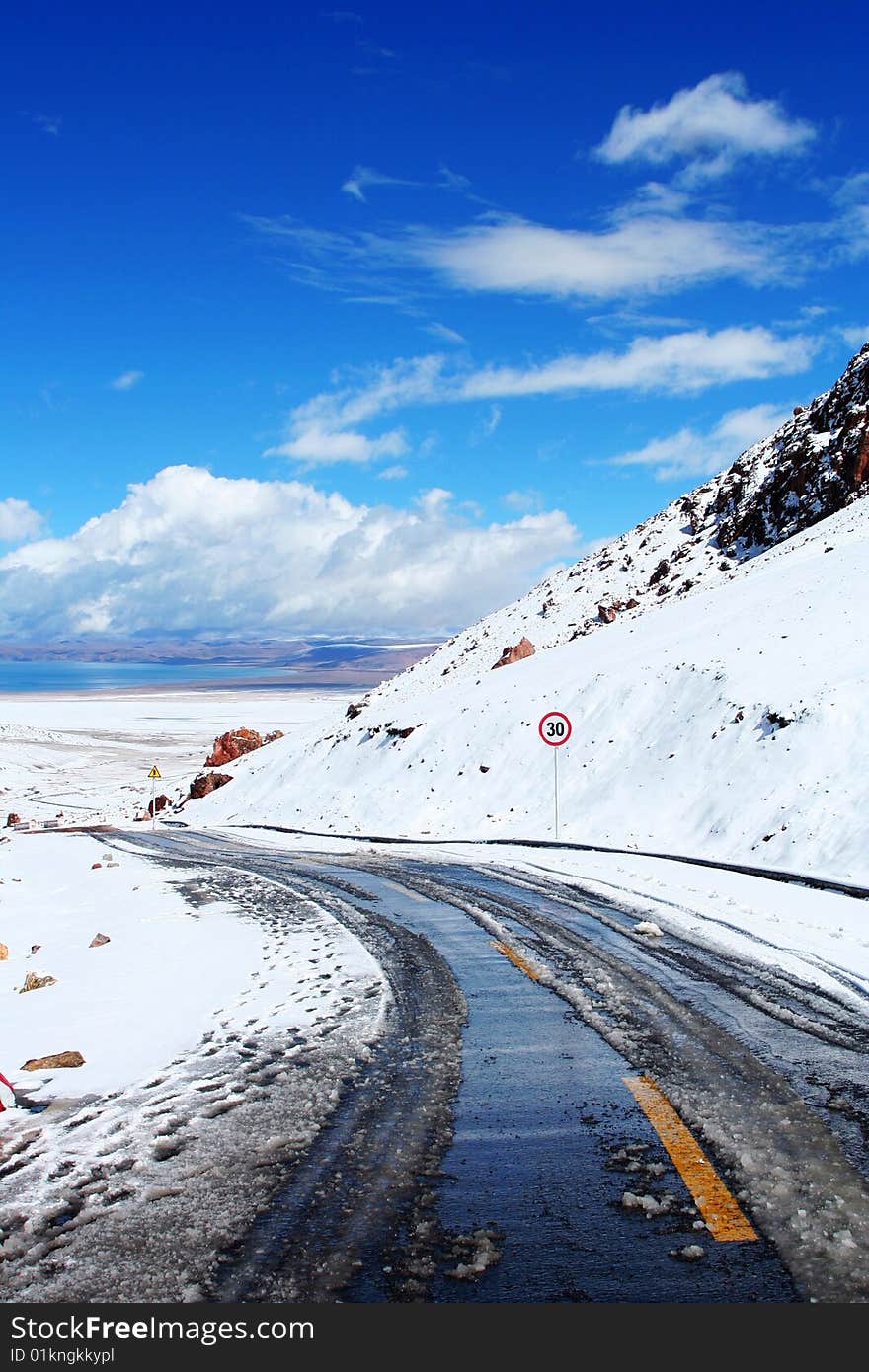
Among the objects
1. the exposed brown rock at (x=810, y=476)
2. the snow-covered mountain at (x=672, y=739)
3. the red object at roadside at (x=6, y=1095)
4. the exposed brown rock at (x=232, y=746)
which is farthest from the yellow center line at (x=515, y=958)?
the exposed brown rock at (x=810, y=476)

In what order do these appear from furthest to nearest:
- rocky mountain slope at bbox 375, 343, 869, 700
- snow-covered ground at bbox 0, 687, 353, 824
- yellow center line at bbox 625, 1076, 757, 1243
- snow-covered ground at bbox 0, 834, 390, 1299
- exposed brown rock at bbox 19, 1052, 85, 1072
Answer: snow-covered ground at bbox 0, 687, 353, 824 → rocky mountain slope at bbox 375, 343, 869, 700 → exposed brown rock at bbox 19, 1052, 85, 1072 → snow-covered ground at bbox 0, 834, 390, 1299 → yellow center line at bbox 625, 1076, 757, 1243

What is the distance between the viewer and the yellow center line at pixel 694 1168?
12.0 ft

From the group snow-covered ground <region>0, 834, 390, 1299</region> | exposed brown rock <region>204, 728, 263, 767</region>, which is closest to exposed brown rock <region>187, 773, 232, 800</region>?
exposed brown rock <region>204, 728, 263, 767</region>

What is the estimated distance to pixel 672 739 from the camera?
2406cm

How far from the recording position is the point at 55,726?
12238 centimetres

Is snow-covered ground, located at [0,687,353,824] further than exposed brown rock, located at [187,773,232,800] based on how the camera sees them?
Yes

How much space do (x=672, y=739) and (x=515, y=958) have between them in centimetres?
1632

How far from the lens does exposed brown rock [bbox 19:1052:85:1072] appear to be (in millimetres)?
6172

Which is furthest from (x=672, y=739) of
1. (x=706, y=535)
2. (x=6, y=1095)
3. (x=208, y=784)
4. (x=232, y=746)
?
(x=706, y=535)

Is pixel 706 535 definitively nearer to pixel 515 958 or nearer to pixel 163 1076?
pixel 515 958

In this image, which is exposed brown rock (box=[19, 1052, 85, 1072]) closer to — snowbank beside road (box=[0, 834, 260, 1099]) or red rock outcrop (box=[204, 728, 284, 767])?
snowbank beside road (box=[0, 834, 260, 1099])

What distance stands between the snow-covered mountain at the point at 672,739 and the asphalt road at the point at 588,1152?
31.3ft

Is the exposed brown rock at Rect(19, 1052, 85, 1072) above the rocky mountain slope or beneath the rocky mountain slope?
beneath

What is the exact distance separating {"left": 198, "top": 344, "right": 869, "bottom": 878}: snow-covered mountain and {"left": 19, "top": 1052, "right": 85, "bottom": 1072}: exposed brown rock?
12772 millimetres
